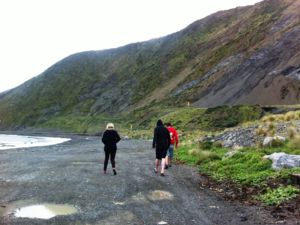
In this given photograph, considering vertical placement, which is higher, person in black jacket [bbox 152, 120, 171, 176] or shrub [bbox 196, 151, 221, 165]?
person in black jacket [bbox 152, 120, 171, 176]

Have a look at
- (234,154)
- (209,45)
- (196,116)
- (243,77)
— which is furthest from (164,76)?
(234,154)

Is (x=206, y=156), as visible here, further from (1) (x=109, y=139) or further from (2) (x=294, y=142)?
(1) (x=109, y=139)

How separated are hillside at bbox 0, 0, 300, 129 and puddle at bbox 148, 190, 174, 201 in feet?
172

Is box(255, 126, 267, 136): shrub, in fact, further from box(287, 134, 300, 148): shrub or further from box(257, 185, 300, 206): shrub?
box(257, 185, 300, 206): shrub

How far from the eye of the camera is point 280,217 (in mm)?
11250

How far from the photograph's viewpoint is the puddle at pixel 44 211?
11.5 meters

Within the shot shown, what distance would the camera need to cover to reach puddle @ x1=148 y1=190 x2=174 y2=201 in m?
13.6

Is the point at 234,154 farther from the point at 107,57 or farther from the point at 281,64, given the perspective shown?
the point at 107,57

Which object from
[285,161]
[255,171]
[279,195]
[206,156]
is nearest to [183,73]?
[206,156]

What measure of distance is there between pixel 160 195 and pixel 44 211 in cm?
378

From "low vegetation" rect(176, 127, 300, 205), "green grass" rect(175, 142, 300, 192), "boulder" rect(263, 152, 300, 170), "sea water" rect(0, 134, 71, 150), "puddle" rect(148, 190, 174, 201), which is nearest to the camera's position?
"low vegetation" rect(176, 127, 300, 205)

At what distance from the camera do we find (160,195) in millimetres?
14047

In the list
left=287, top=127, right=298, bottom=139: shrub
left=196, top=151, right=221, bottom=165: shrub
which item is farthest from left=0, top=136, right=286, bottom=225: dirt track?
left=287, top=127, right=298, bottom=139: shrub

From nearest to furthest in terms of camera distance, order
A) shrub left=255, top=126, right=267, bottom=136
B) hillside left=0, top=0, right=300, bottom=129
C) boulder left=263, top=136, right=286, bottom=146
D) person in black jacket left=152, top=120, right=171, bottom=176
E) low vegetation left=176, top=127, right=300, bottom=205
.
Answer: low vegetation left=176, top=127, right=300, bottom=205 → person in black jacket left=152, top=120, right=171, bottom=176 → boulder left=263, top=136, right=286, bottom=146 → shrub left=255, top=126, right=267, bottom=136 → hillside left=0, top=0, right=300, bottom=129
